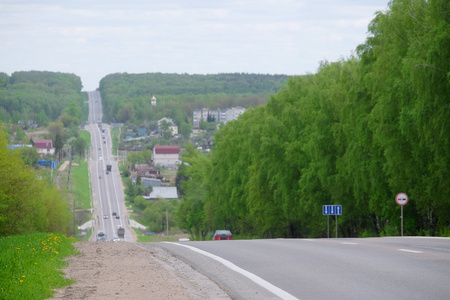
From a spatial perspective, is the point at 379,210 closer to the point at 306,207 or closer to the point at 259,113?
the point at 306,207

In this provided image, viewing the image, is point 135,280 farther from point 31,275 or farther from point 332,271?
point 332,271

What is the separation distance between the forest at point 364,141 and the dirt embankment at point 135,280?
18.0m

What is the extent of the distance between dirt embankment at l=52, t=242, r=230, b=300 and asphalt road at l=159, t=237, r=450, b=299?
0.37 metres

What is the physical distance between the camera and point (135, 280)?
13008 mm

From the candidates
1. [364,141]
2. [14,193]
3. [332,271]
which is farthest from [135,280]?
[14,193]

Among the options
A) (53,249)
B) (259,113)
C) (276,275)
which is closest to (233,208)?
(259,113)

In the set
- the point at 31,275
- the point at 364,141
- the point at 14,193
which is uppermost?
the point at 364,141

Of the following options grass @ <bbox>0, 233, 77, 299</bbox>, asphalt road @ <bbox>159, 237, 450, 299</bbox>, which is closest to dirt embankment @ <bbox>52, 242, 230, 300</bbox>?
grass @ <bbox>0, 233, 77, 299</bbox>

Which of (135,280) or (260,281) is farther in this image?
(135,280)

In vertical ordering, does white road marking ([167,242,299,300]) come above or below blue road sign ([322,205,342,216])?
above

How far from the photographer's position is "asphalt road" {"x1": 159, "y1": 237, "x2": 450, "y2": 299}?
1104 centimetres

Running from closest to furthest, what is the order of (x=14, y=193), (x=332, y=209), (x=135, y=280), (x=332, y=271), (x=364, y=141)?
(x=135, y=280)
(x=332, y=271)
(x=364, y=141)
(x=14, y=193)
(x=332, y=209)

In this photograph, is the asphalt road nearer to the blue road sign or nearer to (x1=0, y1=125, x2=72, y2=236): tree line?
(x1=0, y1=125, x2=72, y2=236): tree line

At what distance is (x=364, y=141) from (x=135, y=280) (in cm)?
3118
